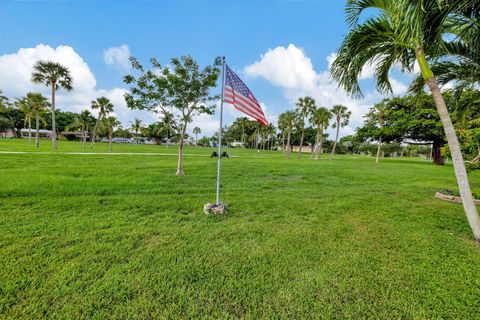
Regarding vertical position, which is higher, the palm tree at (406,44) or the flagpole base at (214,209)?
the palm tree at (406,44)

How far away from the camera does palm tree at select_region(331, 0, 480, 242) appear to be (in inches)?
127

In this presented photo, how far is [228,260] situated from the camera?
→ 3023 mm

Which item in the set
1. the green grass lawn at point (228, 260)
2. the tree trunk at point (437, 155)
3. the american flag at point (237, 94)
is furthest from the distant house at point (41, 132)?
the tree trunk at point (437, 155)

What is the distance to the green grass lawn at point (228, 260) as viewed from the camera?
2176mm

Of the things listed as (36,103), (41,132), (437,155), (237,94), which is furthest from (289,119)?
(41,132)

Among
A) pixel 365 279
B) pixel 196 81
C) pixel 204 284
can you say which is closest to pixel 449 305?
pixel 365 279

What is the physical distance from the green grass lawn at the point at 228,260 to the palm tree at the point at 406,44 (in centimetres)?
176

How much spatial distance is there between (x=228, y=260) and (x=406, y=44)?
519 cm

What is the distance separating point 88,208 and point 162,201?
178 cm

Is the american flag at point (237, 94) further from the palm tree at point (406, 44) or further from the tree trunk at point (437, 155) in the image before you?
the tree trunk at point (437, 155)

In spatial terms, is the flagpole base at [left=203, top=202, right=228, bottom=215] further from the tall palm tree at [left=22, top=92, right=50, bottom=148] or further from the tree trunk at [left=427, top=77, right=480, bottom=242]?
the tall palm tree at [left=22, top=92, right=50, bottom=148]

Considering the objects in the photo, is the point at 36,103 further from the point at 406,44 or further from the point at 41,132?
the point at 41,132

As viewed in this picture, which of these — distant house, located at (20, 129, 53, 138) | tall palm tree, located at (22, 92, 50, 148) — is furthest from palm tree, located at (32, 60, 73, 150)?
distant house, located at (20, 129, 53, 138)

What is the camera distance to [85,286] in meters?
2.38
